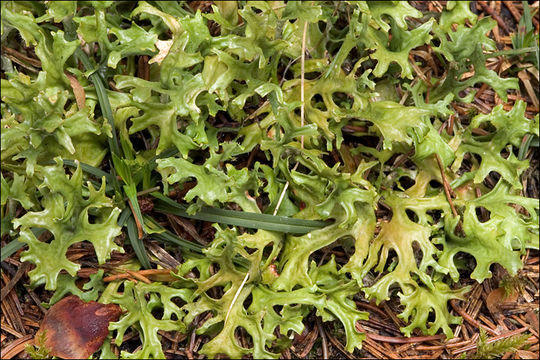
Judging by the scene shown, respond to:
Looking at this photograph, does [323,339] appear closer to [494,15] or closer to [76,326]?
[76,326]

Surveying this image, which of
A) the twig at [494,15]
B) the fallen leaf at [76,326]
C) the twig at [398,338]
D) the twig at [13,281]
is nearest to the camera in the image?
the fallen leaf at [76,326]

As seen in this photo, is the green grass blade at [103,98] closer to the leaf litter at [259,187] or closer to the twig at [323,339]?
the leaf litter at [259,187]

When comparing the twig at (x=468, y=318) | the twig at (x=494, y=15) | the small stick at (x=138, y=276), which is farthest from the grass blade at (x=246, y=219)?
the twig at (x=494, y=15)

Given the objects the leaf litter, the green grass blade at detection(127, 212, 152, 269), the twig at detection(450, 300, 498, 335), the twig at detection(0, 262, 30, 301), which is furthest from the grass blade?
the twig at detection(450, 300, 498, 335)

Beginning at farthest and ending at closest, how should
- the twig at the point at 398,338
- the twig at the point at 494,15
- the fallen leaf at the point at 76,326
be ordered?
the twig at the point at 494,15
the twig at the point at 398,338
the fallen leaf at the point at 76,326

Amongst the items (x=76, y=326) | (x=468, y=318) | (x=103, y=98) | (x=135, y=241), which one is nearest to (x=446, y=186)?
(x=468, y=318)

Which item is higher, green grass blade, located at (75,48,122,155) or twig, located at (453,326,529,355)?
green grass blade, located at (75,48,122,155)

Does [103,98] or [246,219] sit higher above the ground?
[103,98]

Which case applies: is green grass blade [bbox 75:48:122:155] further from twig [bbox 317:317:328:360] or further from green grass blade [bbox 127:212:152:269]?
twig [bbox 317:317:328:360]

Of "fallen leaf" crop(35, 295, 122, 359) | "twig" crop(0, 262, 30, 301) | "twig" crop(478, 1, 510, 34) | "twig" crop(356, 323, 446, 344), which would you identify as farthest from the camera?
"twig" crop(478, 1, 510, 34)
